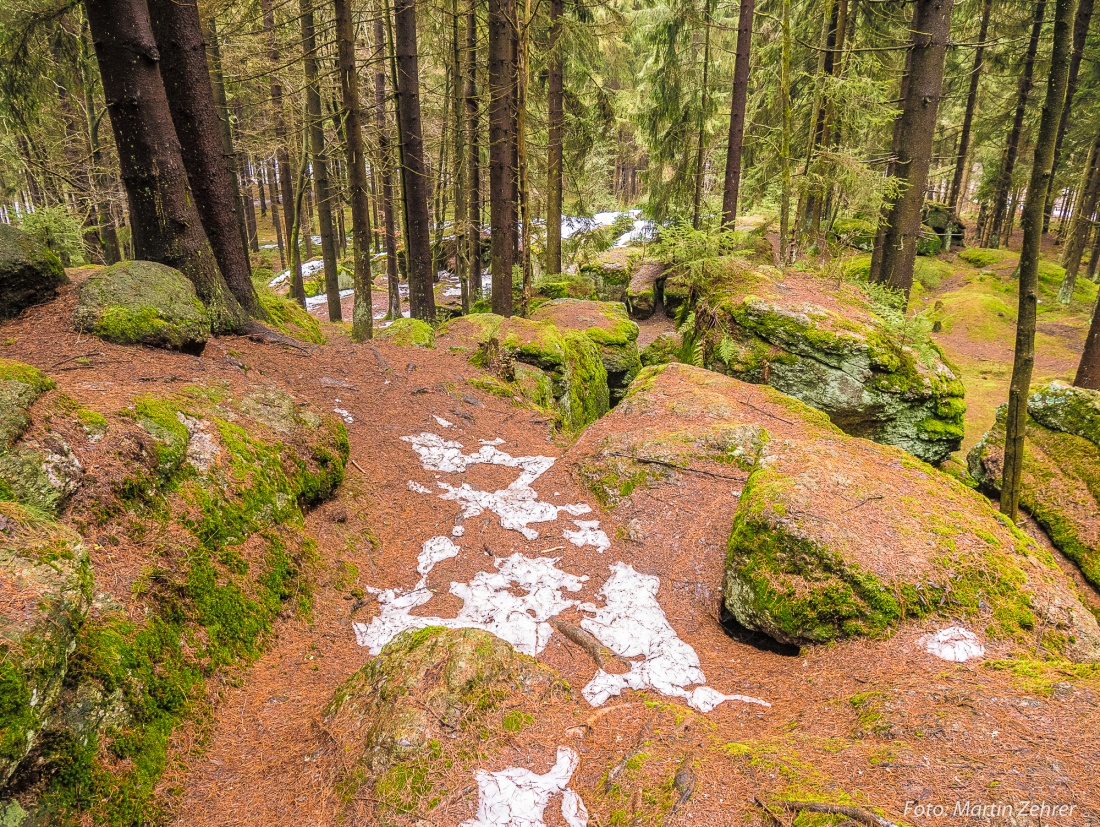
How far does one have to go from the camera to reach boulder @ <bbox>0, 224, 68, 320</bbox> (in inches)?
200

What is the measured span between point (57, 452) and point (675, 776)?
3.99 meters

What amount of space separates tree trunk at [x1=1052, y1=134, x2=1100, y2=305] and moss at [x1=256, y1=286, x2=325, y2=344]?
25.5 metres

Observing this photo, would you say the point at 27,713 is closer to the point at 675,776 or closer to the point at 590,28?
the point at 675,776

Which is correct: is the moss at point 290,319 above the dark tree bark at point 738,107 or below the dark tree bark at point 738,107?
below

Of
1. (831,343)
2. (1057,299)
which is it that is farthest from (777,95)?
(1057,299)

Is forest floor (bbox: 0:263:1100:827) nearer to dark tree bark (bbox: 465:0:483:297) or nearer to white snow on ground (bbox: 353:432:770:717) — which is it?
white snow on ground (bbox: 353:432:770:717)

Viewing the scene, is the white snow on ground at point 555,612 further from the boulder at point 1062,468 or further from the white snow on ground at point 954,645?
the boulder at point 1062,468

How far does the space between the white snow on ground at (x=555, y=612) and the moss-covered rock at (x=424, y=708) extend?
787mm

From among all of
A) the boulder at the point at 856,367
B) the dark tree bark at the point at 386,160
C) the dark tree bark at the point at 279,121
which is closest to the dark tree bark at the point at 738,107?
the boulder at the point at 856,367

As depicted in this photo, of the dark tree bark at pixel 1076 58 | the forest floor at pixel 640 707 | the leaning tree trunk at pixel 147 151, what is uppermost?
the dark tree bark at pixel 1076 58

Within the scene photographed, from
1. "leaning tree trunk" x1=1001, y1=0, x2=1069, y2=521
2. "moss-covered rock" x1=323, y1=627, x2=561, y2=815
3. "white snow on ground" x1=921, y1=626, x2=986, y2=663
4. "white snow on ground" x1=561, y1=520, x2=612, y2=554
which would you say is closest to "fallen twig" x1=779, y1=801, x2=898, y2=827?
"moss-covered rock" x1=323, y1=627, x2=561, y2=815

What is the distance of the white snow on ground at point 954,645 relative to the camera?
3520 millimetres

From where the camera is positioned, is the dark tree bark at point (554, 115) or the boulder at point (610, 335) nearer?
the boulder at point (610, 335)

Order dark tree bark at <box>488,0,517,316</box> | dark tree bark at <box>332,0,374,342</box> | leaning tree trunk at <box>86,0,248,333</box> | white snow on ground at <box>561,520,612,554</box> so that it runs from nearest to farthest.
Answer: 1. leaning tree trunk at <box>86,0,248,333</box>
2. white snow on ground at <box>561,520,612,554</box>
3. dark tree bark at <box>332,0,374,342</box>
4. dark tree bark at <box>488,0,517,316</box>
